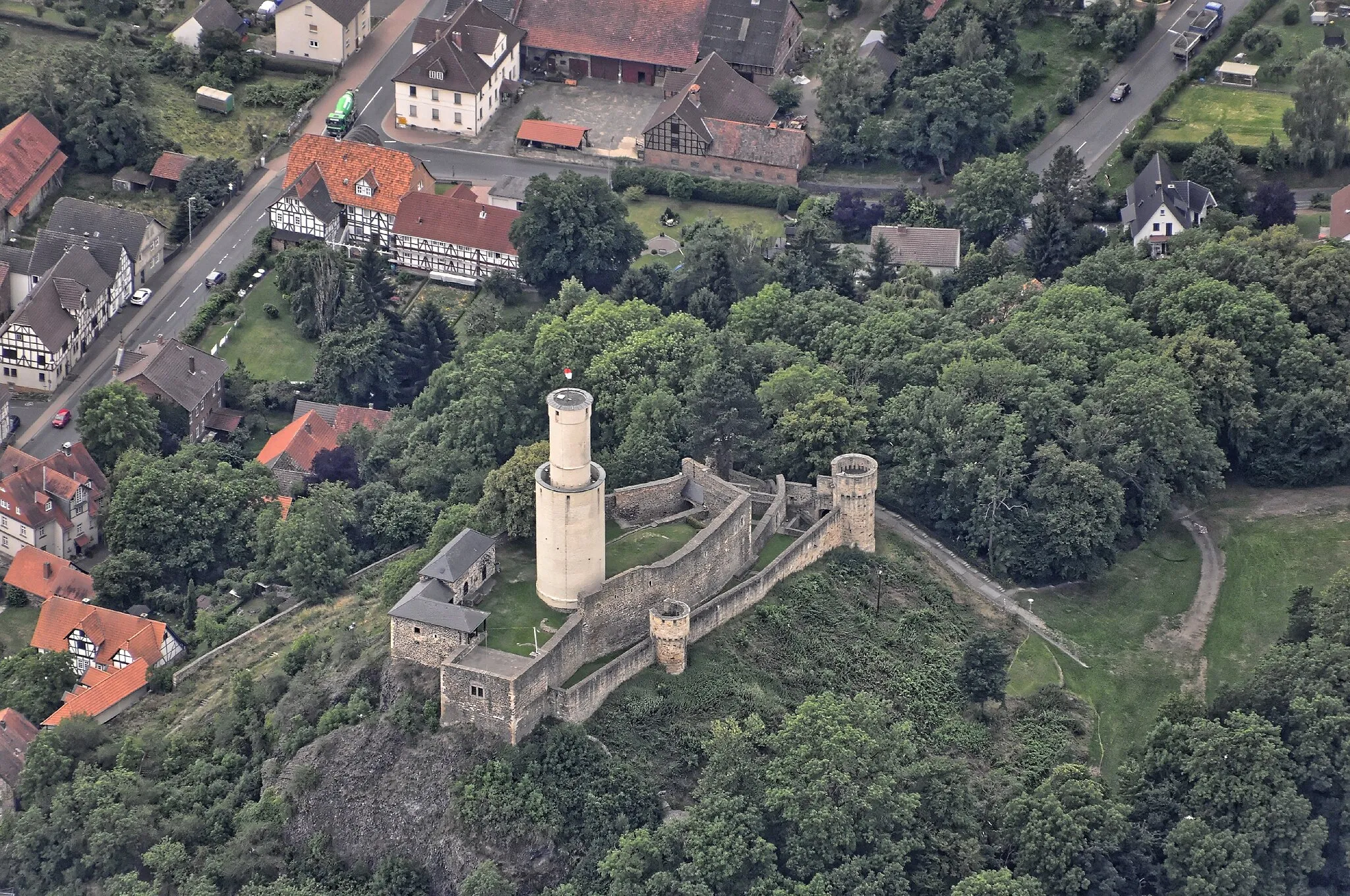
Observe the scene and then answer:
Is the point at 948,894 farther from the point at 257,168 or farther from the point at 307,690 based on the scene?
the point at 257,168

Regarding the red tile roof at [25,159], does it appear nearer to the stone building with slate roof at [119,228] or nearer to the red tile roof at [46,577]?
the stone building with slate roof at [119,228]

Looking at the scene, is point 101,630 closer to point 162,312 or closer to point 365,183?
point 162,312

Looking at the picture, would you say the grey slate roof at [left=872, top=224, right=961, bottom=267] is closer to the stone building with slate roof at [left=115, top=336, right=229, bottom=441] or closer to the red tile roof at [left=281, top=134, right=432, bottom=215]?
the red tile roof at [left=281, top=134, right=432, bottom=215]

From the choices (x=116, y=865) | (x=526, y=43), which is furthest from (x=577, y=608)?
(x=526, y=43)

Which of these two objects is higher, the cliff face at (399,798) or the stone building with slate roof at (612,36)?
the stone building with slate roof at (612,36)

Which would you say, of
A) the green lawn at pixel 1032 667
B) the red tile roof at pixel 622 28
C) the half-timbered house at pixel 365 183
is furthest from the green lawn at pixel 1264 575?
the red tile roof at pixel 622 28

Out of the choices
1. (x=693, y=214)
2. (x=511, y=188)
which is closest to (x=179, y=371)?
(x=511, y=188)
